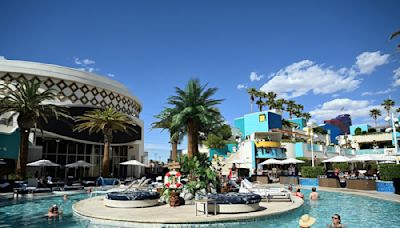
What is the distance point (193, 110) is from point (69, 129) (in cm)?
2028

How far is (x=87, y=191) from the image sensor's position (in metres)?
24.0

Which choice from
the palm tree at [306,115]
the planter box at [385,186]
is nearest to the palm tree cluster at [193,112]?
the planter box at [385,186]

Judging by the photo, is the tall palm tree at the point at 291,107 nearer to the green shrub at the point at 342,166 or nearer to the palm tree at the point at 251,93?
the palm tree at the point at 251,93

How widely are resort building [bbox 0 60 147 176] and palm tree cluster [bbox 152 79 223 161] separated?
17.1 m

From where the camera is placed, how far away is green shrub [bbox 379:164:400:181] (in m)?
19.4

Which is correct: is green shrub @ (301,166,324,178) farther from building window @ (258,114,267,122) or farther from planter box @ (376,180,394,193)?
building window @ (258,114,267,122)

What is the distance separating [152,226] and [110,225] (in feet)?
5.26

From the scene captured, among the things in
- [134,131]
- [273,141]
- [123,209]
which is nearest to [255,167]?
[273,141]

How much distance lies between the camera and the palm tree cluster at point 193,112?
1812cm

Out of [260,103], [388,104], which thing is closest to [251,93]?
[260,103]

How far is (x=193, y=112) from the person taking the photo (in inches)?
723

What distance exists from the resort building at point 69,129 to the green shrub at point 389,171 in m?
28.5

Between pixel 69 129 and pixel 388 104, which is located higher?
pixel 388 104

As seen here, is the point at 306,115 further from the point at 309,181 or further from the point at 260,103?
the point at 309,181
